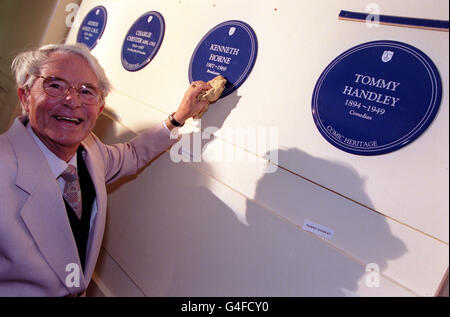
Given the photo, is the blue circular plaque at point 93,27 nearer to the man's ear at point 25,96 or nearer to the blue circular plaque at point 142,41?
the blue circular plaque at point 142,41

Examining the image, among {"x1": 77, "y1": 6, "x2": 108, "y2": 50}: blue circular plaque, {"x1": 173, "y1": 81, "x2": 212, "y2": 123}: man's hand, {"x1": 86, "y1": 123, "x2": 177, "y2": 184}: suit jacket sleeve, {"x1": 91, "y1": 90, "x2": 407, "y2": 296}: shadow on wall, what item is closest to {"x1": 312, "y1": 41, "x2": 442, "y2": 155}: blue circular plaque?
{"x1": 91, "y1": 90, "x2": 407, "y2": 296}: shadow on wall

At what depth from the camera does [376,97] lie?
102cm

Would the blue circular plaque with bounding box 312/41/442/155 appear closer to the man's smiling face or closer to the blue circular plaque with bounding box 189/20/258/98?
the blue circular plaque with bounding box 189/20/258/98

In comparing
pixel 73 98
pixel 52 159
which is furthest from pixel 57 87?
pixel 52 159

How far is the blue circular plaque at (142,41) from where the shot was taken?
6.04 feet

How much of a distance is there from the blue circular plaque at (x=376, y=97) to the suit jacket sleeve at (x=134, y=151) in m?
0.81

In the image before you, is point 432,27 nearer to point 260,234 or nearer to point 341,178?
point 341,178

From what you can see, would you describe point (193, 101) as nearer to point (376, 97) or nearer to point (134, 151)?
point (134, 151)

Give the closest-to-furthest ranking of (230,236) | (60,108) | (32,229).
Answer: (32,229) → (60,108) → (230,236)

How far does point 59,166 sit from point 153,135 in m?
0.47

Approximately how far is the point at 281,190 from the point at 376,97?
1.57 ft

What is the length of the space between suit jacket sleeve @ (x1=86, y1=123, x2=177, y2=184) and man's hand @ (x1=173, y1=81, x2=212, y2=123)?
0.17 meters

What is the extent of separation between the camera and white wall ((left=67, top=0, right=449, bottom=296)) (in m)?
0.94

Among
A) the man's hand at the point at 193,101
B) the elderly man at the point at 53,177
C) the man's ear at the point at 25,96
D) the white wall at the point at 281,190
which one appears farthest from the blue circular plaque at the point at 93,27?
the man's hand at the point at 193,101
